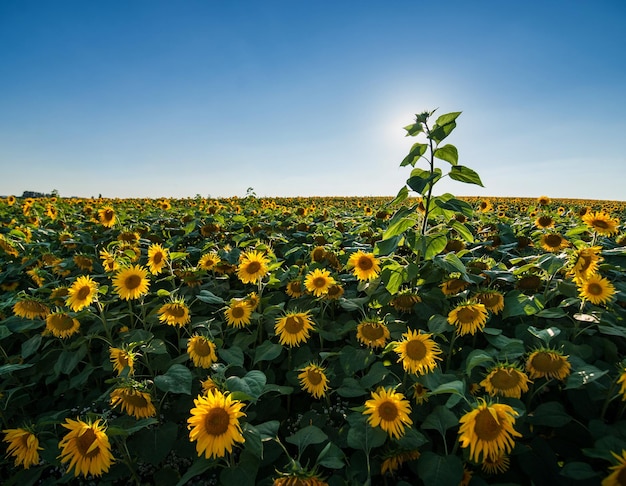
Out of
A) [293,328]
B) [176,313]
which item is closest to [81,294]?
[176,313]

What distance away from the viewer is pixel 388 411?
1544 mm

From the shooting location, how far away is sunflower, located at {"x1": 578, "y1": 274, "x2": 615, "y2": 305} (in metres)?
2.02

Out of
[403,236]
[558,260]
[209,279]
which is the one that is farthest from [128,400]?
[558,260]

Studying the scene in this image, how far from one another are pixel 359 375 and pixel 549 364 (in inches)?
43.2

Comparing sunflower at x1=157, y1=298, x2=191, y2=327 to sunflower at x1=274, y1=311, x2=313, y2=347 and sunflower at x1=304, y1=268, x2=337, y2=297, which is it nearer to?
sunflower at x1=274, y1=311, x2=313, y2=347

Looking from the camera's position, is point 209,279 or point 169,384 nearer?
point 169,384

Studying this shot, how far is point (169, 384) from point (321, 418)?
0.84m

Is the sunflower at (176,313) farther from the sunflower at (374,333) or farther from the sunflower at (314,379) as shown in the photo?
the sunflower at (374,333)

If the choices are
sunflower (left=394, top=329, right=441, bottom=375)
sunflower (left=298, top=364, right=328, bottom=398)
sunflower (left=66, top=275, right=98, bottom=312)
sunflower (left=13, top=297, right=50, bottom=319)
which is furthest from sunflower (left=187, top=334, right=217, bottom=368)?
sunflower (left=13, top=297, right=50, bottom=319)

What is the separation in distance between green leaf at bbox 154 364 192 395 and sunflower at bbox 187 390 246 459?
29cm

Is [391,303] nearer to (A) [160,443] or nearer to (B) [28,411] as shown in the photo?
(A) [160,443]

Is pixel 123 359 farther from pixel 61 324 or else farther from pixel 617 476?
pixel 617 476

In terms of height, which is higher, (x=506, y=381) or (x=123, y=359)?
(x=506, y=381)

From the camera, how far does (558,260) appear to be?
2.09 meters
